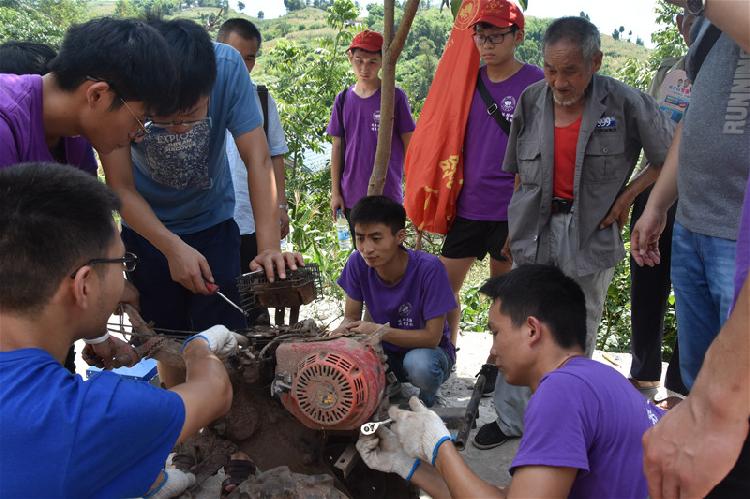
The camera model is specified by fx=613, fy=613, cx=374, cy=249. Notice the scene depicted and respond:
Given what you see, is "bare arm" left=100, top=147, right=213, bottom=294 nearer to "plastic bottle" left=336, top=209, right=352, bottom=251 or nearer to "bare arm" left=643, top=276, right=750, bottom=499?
"bare arm" left=643, top=276, right=750, bottom=499

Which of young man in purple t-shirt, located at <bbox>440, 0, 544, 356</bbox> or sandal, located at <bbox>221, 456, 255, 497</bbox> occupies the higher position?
young man in purple t-shirt, located at <bbox>440, 0, 544, 356</bbox>

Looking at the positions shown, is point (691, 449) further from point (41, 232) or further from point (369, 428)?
point (41, 232)

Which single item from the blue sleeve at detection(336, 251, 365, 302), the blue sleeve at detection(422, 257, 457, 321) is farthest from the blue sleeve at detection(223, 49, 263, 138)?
the blue sleeve at detection(422, 257, 457, 321)

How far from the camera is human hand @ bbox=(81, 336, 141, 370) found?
2223 mm

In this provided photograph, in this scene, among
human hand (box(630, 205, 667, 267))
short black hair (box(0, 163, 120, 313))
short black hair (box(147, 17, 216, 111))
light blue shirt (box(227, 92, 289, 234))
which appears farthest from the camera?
light blue shirt (box(227, 92, 289, 234))

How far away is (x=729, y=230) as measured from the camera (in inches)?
92.7

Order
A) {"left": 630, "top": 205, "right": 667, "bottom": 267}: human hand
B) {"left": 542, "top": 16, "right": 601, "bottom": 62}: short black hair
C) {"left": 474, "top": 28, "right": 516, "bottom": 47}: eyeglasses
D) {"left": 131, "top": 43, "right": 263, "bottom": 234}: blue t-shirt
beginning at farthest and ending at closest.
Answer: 1. {"left": 474, "top": 28, "right": 516, "bottom": 47}: eyeglasses
2. {"left": 542, "top": 16, "right": 601, "bottom": 62}: short black hair
3. {"left": 630, "top": 205, "right": 667, "bottom": 267}: human hand
4. {"left": 131, "top": 43, "right": 263, "bottom": 234}: blue t-shirt

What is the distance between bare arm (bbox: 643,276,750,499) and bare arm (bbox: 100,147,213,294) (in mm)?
1726

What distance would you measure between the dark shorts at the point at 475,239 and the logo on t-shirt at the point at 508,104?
66cm

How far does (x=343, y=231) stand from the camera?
5.68m

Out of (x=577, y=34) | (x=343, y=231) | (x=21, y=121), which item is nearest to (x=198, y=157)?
(x=21, y=121)

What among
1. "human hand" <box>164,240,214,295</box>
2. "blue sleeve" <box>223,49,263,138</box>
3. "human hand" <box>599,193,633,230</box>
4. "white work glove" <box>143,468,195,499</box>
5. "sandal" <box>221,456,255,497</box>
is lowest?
"white work glove" <box>143,468,195,499</box>

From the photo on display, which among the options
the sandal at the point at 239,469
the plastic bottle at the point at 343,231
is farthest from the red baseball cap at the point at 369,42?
the sandal at the point at 239,469

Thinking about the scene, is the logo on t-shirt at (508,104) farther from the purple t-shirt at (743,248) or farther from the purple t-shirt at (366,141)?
the purple t-shirt at (743,248)
